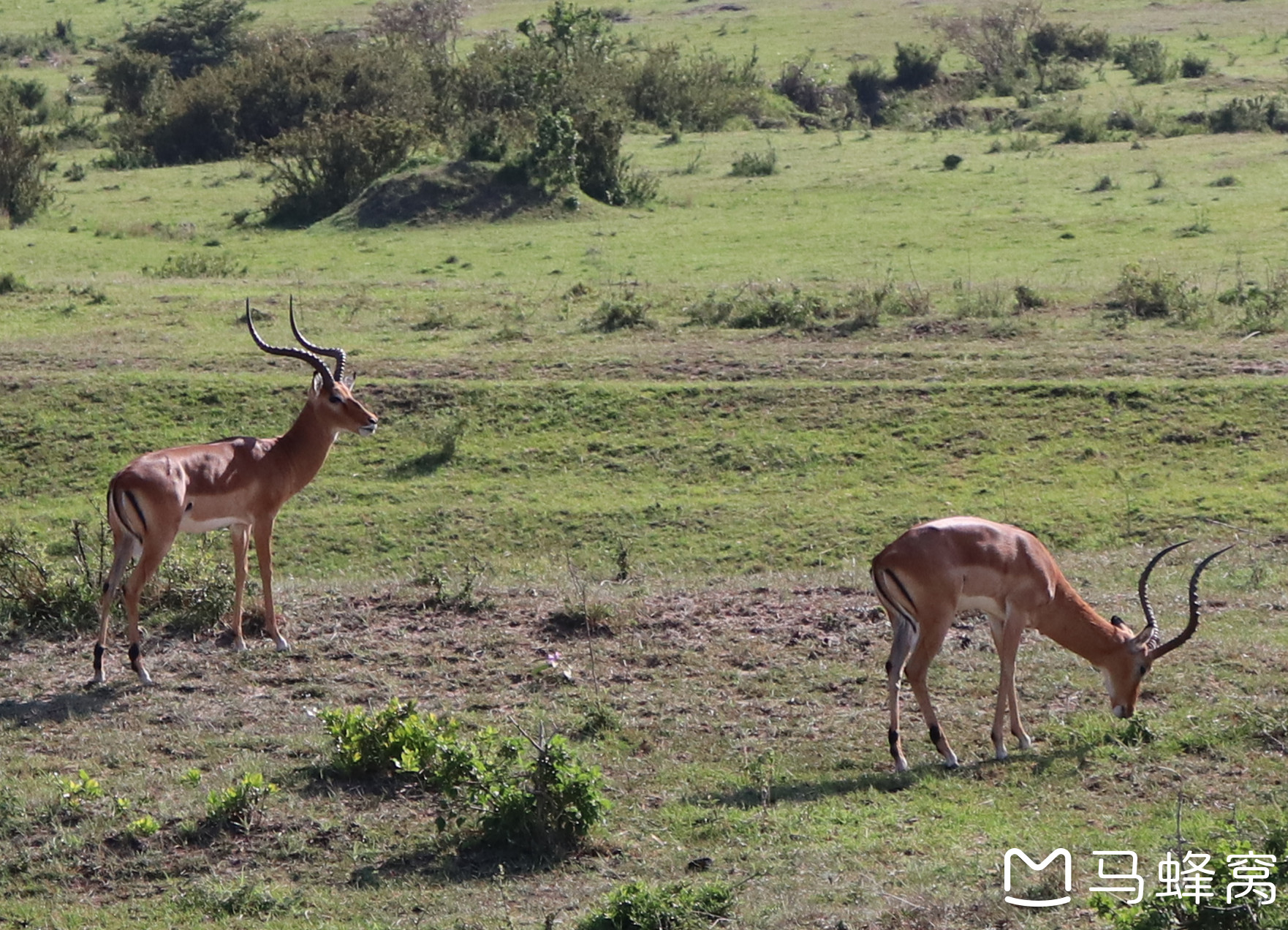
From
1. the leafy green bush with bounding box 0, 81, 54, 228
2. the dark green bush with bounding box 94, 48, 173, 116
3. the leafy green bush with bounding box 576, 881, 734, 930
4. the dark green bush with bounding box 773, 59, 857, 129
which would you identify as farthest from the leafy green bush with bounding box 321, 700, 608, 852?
the dark green bush with bounding box 94, 48, 173, 116

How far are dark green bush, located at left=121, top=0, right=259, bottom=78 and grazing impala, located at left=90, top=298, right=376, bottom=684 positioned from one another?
3681 centimetres

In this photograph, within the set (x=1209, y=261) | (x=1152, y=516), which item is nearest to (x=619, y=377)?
(x=1152, y=516)

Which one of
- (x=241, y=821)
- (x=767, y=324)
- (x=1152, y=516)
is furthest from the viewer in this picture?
(x=767, y=324)

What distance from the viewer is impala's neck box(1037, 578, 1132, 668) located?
8.08 meters

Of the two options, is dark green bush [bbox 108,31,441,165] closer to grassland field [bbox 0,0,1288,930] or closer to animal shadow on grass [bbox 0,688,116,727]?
grassland field [bbox 0,0,1288,930]

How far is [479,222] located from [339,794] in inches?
773

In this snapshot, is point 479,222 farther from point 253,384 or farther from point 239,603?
point 239,603

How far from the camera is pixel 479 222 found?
86.3 feet

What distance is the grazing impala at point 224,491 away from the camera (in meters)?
9.02

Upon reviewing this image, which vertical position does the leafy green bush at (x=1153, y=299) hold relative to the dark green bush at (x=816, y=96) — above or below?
below

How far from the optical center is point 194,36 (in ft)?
150

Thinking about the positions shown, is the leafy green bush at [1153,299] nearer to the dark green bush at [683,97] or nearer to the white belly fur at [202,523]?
the white belly fur at [202,523]

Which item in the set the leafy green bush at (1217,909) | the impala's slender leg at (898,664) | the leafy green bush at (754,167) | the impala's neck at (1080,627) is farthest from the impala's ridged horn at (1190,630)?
the leafy green bush at (754,167)

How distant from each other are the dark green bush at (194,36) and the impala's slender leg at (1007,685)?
4038cm
